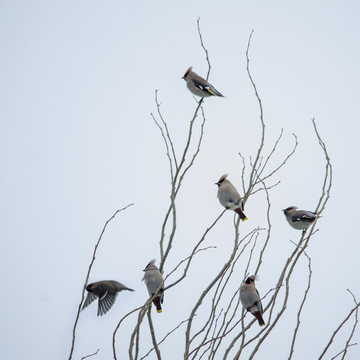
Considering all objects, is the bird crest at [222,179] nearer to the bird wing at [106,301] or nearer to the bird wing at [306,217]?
the bird wing at [306,217]

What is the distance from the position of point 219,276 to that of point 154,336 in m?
0.51

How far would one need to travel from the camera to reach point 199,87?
6.86 meters

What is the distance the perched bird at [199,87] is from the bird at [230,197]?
6.52 ft

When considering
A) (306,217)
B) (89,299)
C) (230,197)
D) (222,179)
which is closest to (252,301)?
(230,197)

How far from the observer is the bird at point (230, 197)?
4.61 m

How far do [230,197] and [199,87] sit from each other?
2.46 metres

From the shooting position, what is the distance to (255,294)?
14.5 feet

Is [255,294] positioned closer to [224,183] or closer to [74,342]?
[224,183]

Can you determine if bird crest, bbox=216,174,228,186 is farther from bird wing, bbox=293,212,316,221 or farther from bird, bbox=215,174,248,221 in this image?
bird wing, bbox=293,212,316,221

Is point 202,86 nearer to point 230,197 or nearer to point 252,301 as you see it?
point 230,197

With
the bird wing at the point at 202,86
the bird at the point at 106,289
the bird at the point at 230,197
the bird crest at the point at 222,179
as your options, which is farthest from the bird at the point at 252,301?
the bird wing at the point at 202,86

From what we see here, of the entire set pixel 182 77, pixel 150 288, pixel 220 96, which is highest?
pixel 182 77

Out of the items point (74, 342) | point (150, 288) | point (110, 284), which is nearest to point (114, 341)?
point (74, 342)

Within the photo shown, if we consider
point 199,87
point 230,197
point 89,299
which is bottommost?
point 89,299
